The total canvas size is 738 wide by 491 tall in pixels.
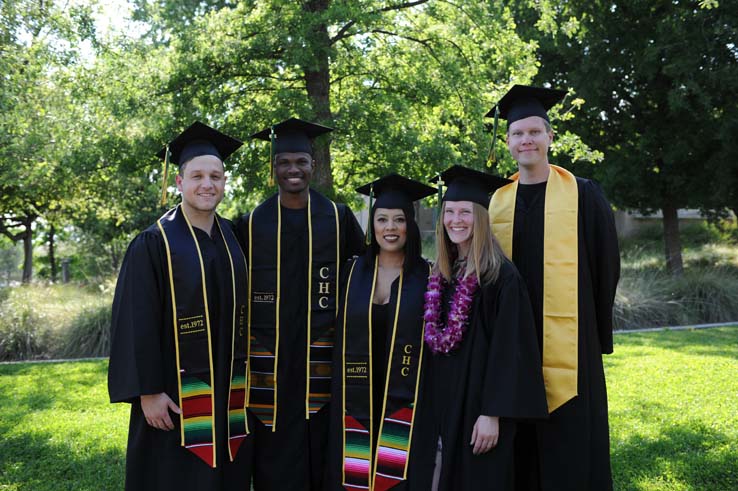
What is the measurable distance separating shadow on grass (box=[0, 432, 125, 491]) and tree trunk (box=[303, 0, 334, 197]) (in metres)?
3.82

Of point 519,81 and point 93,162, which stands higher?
point 519,81

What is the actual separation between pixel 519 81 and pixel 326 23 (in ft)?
8.48

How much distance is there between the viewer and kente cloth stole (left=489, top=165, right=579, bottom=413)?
3.13 metres

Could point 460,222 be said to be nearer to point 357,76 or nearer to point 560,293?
point 560,293

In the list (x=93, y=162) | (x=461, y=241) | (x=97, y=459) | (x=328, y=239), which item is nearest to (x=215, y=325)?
(x=328, y=239)

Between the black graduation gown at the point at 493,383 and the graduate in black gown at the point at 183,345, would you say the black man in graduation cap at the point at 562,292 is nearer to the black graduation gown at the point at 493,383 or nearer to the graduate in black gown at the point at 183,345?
the black graduation gown at the point at 493,383

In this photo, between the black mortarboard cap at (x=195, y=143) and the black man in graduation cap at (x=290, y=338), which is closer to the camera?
the black mortarboard cap at (x=195, y=143)

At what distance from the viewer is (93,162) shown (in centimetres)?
753

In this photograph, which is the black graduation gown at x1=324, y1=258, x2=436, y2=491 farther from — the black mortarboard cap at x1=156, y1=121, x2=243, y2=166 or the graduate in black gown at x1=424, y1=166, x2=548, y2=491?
the black mortarboard cap at x1=156, y1=121, x2=243, y2=166

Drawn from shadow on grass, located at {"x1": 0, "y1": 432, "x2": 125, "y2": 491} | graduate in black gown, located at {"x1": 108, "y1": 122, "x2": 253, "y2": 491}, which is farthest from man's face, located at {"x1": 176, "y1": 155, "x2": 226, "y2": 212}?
shadow on grass, located at {"x1": 0, "y1": 432, "x2": 125, "y2": 491}

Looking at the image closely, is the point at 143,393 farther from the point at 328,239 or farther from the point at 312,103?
the point at 312,103

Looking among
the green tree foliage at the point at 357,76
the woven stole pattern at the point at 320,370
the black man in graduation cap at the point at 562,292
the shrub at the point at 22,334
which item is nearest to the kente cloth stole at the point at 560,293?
the black man in graduation cap at the point at 562,292

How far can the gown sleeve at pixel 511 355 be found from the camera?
114 inches

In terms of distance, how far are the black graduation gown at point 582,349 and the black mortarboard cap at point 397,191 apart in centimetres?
54
